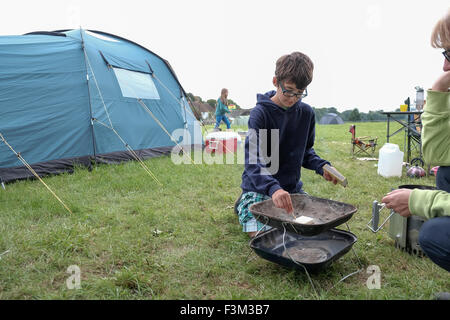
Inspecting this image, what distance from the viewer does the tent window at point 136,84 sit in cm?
537

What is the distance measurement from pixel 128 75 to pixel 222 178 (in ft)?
8.76

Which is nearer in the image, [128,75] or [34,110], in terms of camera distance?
[34,110]

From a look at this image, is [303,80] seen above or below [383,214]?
above

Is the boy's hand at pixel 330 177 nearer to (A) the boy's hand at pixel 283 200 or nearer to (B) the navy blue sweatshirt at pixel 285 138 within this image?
(B) the navy blue sweatshirt at pixel 285 138

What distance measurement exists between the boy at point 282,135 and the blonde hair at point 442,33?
79 cm

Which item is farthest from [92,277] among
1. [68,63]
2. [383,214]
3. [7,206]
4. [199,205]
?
[68,63]

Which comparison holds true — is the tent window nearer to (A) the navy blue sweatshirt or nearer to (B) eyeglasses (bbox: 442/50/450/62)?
(A) the navy blue sweatshirt

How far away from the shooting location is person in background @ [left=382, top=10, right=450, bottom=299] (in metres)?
1.36

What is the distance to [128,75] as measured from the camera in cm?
552

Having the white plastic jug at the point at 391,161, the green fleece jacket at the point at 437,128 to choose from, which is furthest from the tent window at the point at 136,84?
the green fleece jacket at the point at 437,128

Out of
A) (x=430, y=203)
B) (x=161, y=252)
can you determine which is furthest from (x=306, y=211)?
(x=161, y=252)

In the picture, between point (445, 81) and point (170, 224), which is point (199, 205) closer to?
point (170, 224)

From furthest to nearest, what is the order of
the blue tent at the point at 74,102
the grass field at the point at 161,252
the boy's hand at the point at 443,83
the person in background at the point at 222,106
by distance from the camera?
the person in background at the point at 222,106
the blue tent at the point at 74,102
the grass field at the point at 161,252
the boy's hand at the point at 443,83

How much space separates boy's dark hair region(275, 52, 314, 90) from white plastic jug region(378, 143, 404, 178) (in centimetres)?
273
